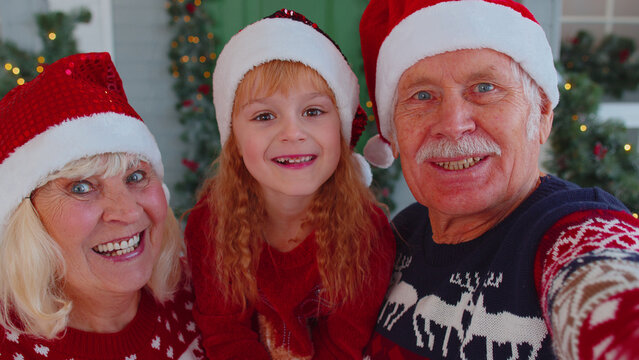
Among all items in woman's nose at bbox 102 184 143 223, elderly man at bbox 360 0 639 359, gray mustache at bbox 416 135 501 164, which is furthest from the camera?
woman's nose at bbox 102 184 143 223

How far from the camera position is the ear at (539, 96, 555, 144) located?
1.38 m

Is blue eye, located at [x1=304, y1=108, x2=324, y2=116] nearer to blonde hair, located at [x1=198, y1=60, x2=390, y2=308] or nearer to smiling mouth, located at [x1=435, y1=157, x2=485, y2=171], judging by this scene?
blonde hair, located at [x1=198, y1=60, x2=390, y2=308]

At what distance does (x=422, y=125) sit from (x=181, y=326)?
1.14 m

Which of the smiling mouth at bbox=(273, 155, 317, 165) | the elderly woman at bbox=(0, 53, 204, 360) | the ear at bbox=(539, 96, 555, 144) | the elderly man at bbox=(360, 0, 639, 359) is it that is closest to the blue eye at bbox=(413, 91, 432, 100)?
the elderly man at bbox=(360, 0, 639, 359)

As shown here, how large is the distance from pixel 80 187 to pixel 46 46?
8.29 feet

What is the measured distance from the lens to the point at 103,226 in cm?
140

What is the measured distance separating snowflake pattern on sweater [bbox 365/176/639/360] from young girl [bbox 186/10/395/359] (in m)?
0.22

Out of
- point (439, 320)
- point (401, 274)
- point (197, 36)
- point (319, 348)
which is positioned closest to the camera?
point (439, 320)

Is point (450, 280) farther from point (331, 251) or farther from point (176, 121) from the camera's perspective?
point (176, 121)

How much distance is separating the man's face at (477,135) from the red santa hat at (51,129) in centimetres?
99

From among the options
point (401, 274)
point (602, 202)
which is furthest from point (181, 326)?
point (602, 202)

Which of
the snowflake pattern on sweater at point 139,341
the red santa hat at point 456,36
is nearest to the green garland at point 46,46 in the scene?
the snowflake pattern on sweater at point 139,341

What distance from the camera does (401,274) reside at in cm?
160

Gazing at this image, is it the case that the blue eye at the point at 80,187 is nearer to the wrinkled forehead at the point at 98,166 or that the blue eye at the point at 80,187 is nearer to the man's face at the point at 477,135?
the wrinkled forehead at the point at 98,166
